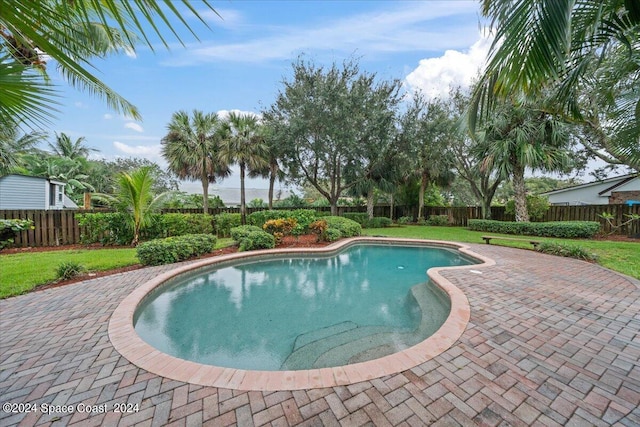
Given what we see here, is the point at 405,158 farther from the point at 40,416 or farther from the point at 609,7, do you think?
the point at 40,416

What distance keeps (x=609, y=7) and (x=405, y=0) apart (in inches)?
116

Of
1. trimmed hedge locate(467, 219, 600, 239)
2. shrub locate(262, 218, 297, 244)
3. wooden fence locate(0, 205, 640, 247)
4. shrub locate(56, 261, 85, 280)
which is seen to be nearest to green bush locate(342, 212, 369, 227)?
wooden fence locate(0, 205, 640, 247)

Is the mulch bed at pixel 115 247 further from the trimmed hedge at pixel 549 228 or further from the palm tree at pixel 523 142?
the trimmed hedge at pixel 549 228

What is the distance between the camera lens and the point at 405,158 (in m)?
16.7

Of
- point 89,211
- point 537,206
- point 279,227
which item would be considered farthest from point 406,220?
point 89,211

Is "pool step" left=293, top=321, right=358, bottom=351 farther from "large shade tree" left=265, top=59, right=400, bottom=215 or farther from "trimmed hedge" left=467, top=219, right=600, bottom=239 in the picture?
"trimmed hedge" left=467, top=219, right=600, bottom=239

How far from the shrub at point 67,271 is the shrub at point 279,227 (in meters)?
5.73

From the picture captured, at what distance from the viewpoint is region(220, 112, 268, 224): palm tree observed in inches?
587

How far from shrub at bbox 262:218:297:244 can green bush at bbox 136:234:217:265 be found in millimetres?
2661

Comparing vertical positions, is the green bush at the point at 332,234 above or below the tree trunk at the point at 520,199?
below

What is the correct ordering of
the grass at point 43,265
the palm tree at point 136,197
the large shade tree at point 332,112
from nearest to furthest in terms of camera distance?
the grass at point 43,265
the palm tree at point 136,197
the large shade tree at point 332,112

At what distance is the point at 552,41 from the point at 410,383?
9.70 ft

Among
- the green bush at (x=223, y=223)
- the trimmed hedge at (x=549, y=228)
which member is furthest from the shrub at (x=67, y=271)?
the trimmed hedge at (x=549, y=228)

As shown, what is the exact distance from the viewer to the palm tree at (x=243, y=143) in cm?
1491
